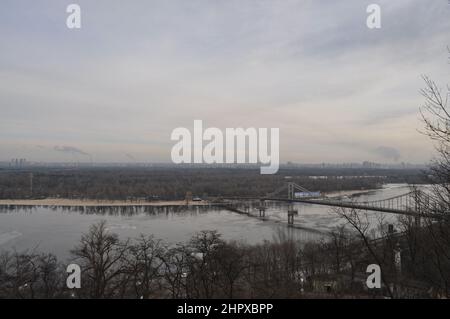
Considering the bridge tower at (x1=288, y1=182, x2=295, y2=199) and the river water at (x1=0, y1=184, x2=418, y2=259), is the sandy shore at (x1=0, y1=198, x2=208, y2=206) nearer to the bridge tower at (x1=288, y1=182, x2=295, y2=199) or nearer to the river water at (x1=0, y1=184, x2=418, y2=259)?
the river water at (x1=0, y1=184, x2=418, y2=259)

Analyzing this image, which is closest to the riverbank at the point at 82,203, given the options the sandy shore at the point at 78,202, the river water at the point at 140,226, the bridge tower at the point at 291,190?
the sandy shore at the point at 78,202

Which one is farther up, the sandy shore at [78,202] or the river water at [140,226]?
the sandy shore at [78,202]

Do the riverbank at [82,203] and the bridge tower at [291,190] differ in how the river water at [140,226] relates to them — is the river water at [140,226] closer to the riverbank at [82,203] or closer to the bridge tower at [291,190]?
the riverbank at [82,203]

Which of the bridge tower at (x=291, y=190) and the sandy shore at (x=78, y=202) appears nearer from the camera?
the sandy shore at (x=78, y=202)

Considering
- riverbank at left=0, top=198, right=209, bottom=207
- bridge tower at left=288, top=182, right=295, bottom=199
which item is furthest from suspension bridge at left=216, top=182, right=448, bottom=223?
riverbank at left=0, top=198, right=209, bottom=207
